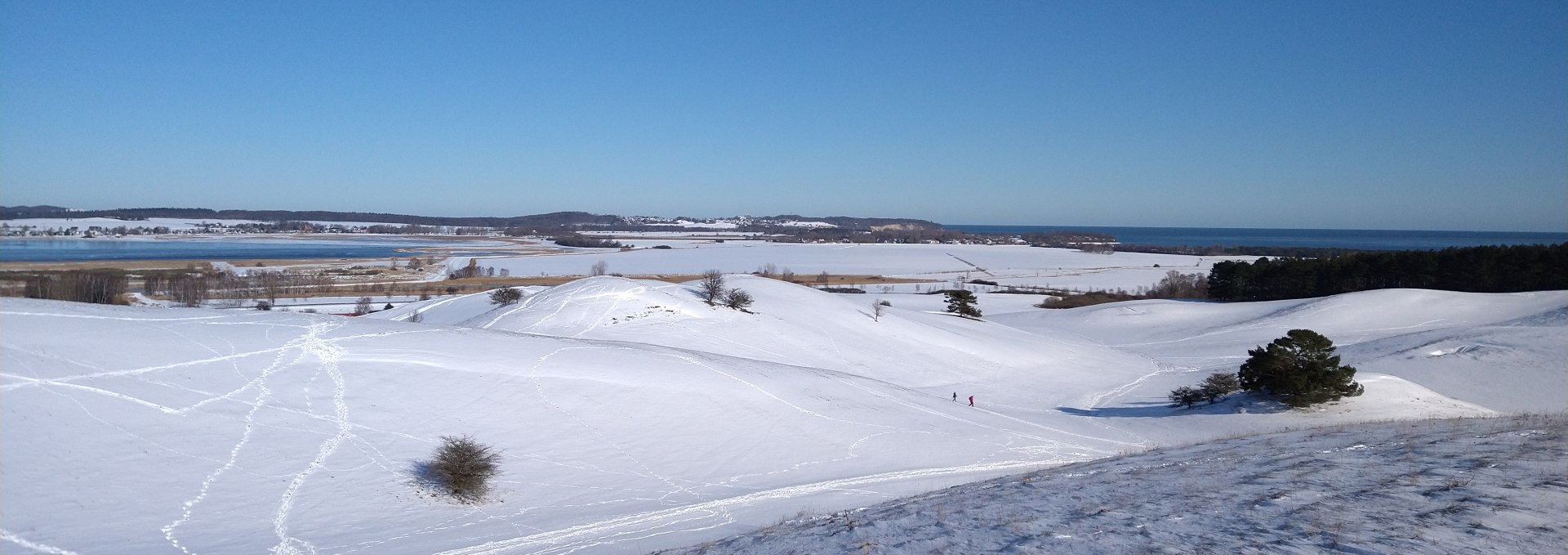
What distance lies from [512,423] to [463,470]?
10.1 ft

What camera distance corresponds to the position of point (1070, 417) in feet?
83.4

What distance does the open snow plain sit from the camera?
466 inches

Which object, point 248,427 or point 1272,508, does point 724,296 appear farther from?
point 1272,508

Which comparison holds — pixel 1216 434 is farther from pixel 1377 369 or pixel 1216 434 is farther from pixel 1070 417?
pixel 1377 369

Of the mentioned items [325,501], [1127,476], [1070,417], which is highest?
[1127,476]

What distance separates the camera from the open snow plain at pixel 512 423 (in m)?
11.8

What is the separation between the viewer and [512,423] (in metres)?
16.9

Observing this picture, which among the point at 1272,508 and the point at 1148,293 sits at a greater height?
the point at 1272,508

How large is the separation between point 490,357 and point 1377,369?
31804mm

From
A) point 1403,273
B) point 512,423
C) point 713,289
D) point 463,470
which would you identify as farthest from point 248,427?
point 1403,273

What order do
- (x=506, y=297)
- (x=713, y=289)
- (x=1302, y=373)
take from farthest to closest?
1. (x=506, y=297)
2. (x=713, y=289)
3. (x=1302, y=373)

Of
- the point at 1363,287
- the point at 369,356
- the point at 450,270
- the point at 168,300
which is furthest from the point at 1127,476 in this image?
the point at 450,270

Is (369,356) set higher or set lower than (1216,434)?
higher

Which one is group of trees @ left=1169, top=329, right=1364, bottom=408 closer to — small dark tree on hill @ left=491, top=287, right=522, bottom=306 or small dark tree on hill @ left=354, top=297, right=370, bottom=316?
small dark tree on hill @ left=491, top=287, right=522, bottom=306
